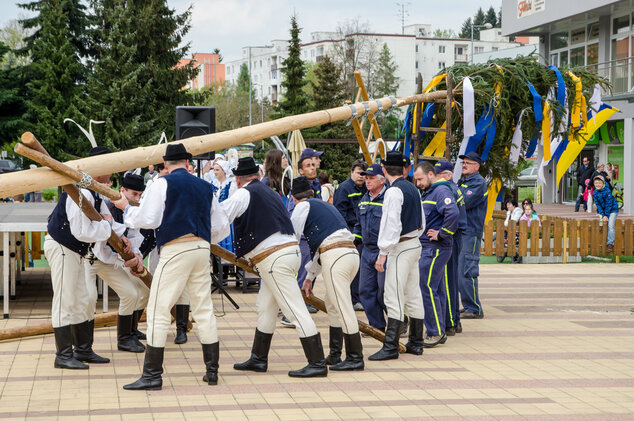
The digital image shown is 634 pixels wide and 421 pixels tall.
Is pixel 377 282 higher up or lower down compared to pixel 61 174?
lower down

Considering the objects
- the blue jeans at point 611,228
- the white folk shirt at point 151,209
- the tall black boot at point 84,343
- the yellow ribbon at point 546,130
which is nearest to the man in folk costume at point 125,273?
the tall black boot at point 84,343

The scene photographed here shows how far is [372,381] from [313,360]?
0.55 m

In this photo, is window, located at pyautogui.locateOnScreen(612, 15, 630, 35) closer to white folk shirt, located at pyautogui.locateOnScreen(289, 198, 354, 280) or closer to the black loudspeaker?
the black loudspeaker

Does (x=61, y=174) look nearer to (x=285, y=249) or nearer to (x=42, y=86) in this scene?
(x=285, y=249)

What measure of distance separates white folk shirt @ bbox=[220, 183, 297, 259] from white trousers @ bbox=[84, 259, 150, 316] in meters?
1.54

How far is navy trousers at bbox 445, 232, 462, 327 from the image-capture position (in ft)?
32.1

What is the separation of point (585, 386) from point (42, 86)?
41.4 meters

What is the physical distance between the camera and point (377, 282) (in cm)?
929

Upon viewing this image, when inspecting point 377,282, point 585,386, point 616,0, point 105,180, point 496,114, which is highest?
point 616,0

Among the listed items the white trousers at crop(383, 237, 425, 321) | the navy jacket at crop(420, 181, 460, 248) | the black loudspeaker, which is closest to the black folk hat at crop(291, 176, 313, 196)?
the white trousers at crop(383, 237, 425, 321)

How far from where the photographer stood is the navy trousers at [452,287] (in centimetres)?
980

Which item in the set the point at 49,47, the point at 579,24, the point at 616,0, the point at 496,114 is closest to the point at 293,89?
the point at 49,47

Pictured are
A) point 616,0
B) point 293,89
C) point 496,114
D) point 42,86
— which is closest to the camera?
point 496,114

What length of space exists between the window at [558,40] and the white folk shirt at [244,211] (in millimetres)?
34636
